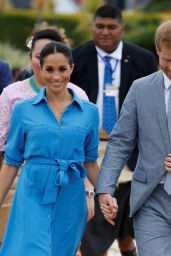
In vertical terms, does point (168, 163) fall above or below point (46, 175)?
above

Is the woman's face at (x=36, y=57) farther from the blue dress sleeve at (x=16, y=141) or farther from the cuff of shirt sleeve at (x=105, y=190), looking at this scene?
the cuff of shirt sleeve at (x=105, y=190)

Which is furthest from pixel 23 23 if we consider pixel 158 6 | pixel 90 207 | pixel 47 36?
pixel 90 207

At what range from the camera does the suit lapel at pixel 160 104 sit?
17.0 feet

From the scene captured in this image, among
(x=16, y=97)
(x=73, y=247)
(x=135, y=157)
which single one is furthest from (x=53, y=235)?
(x=135, y=157)

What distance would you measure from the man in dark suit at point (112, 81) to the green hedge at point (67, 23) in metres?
16.5

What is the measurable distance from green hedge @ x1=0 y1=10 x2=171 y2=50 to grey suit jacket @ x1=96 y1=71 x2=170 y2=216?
1909 cm

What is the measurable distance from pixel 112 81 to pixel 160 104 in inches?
92.9

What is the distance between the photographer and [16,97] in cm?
617

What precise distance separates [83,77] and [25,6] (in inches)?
1078

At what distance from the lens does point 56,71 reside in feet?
18.0

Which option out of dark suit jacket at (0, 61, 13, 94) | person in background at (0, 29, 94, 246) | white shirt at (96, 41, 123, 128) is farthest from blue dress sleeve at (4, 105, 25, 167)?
white shirt at (96, 41, 123, 128)

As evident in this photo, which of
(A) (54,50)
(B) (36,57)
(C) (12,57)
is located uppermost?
(A) (54,50)

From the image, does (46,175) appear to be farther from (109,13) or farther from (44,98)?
(109,13)

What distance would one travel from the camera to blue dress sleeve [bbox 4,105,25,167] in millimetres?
5406
